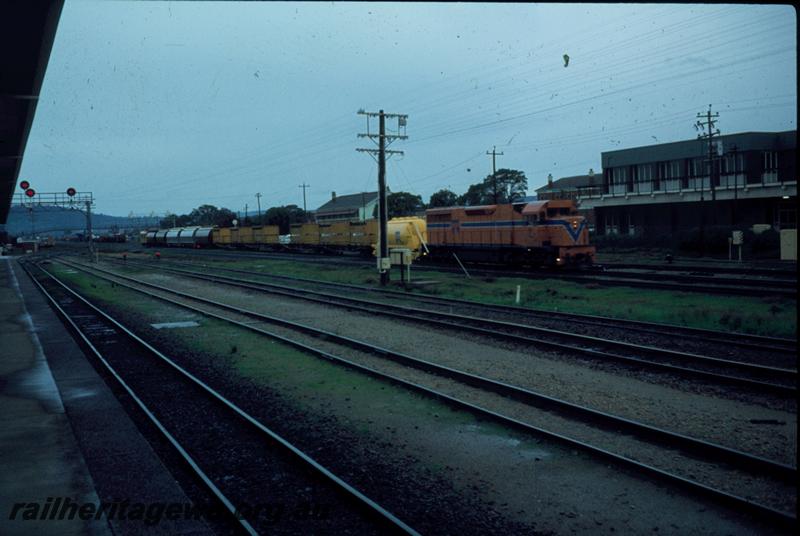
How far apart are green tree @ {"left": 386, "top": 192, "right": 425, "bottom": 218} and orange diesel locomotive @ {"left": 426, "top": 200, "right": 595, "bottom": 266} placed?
44.7 m

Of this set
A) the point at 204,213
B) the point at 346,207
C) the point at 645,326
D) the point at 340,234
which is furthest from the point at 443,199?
the point at 204,213

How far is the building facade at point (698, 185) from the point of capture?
44.2 meters

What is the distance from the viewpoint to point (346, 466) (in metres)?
7.38

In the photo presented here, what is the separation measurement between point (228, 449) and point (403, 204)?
75.4 m

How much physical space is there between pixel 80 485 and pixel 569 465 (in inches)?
218

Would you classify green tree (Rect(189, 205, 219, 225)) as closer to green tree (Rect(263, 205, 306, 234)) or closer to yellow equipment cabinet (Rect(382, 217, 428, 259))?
green tree (Rect(263, 205, 306, 234))

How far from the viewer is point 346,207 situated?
106 metres

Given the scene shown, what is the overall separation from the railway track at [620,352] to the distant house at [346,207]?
7665 cm

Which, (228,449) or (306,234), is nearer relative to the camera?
(228,449)

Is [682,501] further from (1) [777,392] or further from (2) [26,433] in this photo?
(2) [26,433]

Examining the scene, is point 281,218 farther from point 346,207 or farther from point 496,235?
point 496,235

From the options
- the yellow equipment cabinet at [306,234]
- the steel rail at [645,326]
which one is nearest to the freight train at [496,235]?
the yellow equipment cabinet at [306,234]

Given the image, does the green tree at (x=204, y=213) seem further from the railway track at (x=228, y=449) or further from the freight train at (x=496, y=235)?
the railway track at (x=228, y=449)

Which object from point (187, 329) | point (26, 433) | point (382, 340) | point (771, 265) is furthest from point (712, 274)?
point (26, 433)
